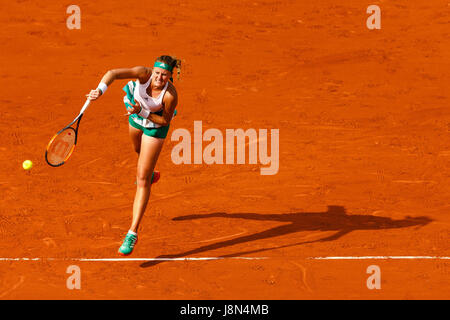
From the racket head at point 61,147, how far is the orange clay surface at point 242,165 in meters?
1.15

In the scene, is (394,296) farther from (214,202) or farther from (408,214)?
(214,202)

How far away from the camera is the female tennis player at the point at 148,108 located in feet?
26.4

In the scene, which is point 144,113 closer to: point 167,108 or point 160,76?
point 167,108

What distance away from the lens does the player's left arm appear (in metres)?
8.14

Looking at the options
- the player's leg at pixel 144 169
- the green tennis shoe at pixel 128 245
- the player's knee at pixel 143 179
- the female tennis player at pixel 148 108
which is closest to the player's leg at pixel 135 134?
the female tennis player at pixel 148 108

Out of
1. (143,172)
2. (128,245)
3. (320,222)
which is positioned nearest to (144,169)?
(143,172)

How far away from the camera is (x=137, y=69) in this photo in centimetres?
809

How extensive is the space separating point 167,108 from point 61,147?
120 centimetres

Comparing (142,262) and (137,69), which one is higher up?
(137,69)

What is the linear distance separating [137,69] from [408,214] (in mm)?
4260

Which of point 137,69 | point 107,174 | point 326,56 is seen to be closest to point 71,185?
point 107,174

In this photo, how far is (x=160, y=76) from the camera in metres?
8.05

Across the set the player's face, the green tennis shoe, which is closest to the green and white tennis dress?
the player's face

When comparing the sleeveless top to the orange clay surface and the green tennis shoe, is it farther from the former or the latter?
the orange clay surface
